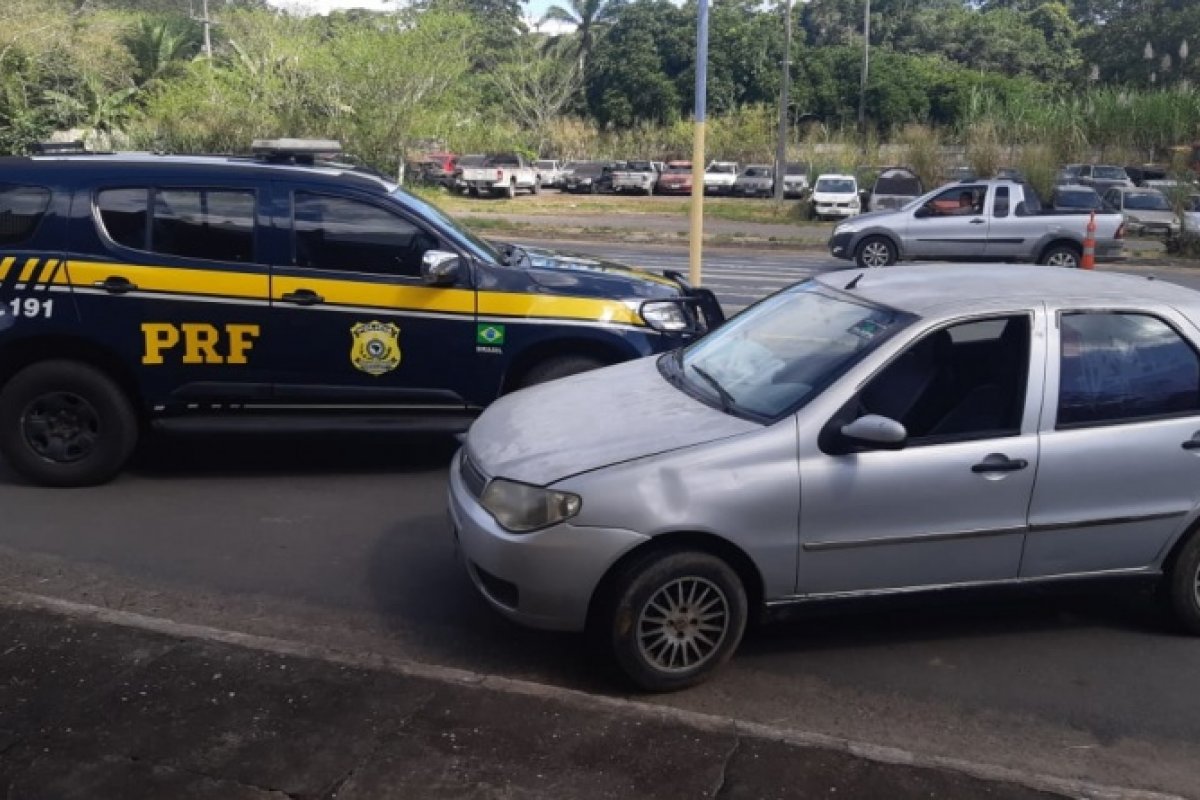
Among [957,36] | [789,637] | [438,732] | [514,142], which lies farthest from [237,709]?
[957,36]

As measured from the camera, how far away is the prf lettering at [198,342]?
22.3 feet

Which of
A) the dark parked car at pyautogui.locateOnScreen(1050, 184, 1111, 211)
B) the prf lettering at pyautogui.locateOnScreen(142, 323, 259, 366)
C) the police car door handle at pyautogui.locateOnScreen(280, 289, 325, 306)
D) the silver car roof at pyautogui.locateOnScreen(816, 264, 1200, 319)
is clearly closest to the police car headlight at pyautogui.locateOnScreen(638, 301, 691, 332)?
the silver car roof at pyautogui.locateOnScreen(816, 264, 1200, 319)

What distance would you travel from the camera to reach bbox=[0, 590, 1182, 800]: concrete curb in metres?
3.56

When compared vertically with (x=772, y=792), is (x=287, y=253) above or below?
above

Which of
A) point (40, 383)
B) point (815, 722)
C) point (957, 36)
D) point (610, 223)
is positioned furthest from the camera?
point (957, 36)

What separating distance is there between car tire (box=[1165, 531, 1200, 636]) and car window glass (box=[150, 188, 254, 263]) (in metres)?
5.11

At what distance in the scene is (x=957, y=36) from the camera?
8425cm

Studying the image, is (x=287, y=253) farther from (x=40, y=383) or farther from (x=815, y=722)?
(x=815, y=722)

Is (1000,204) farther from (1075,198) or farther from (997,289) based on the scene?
(997,289)

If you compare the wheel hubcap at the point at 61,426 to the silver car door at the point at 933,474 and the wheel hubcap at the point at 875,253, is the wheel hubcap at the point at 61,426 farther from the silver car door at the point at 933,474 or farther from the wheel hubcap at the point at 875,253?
the wheel hubcap at the point at 875,253

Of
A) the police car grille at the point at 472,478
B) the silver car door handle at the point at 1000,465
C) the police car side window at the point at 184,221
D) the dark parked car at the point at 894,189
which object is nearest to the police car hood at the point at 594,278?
the police car side window at the point at 184,221

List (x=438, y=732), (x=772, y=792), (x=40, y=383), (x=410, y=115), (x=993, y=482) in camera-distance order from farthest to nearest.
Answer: (x=410, y=115) < (x=40, y=383) < (x=993, y=482) < (x=438, y=732) < (x=772, y=792)

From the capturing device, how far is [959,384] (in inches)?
191

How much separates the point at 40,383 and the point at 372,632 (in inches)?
121
